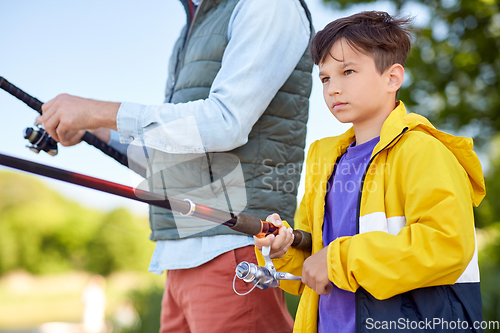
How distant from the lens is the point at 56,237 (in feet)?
51.4

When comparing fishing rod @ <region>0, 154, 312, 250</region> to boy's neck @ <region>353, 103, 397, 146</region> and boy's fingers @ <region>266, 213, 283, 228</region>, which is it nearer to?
boy's fingers @ <region>266, 213, 283, 228</region>

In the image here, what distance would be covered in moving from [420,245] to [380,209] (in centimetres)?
16

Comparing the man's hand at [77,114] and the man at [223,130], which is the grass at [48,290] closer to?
the man at [223,130]

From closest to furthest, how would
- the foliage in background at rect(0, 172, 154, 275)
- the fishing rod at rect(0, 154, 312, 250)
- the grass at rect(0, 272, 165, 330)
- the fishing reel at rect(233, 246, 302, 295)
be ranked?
1. the fishing rod at rect(0, 154, 312, 250)
2. the fishing reel at rect(233, 246, 302, 295)
3. the grass at rect(0, 272, 165, 330)
4. the foliage in background at rect(0, 172, 154, 275)

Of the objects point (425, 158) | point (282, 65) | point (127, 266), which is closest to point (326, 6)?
point (282, 65)

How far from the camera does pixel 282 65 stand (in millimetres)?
1470

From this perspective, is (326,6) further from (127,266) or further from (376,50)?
(127,266)

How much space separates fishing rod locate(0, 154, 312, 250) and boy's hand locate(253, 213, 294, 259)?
0.05 ft

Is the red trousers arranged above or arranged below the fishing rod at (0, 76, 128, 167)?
below

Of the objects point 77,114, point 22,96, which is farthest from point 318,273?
point 22,96

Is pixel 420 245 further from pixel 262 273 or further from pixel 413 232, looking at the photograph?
pixel 262 273

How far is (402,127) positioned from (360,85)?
20 centimetres

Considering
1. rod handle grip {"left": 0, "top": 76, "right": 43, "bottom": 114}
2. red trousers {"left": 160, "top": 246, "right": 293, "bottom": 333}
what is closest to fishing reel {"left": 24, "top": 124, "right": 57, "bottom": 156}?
rod handle grip {"left": 0, "top": 76, "right": 43, "bottom": 114}

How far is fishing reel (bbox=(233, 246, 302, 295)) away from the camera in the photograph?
1.18m
